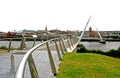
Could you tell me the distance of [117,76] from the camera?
38.2 ft

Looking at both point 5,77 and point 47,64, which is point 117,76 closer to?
point 47,64

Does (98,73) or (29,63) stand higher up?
(29,63)

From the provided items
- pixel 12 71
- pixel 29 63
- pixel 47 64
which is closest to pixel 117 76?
pixel 47 64

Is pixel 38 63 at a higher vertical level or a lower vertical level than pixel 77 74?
higher

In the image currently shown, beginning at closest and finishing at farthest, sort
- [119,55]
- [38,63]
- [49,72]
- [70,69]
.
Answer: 1. [38,63]
2. [49,72]
3. [70,69]
4. [119,55]

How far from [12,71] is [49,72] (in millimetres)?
1969

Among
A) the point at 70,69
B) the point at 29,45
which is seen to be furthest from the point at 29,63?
the point at 29,45

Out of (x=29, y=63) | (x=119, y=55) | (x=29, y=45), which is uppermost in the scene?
(x=29, y=63)

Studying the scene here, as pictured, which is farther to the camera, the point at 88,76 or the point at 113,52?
the point at 113,52

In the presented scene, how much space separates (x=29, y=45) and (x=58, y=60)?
11.2 m

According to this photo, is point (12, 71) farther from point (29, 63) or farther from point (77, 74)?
point (29, 63)

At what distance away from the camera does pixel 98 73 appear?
12.0 meters

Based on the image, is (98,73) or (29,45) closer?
(98,73)

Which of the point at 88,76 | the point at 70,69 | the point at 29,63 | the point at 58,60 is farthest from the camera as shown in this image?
the point at 58,60
